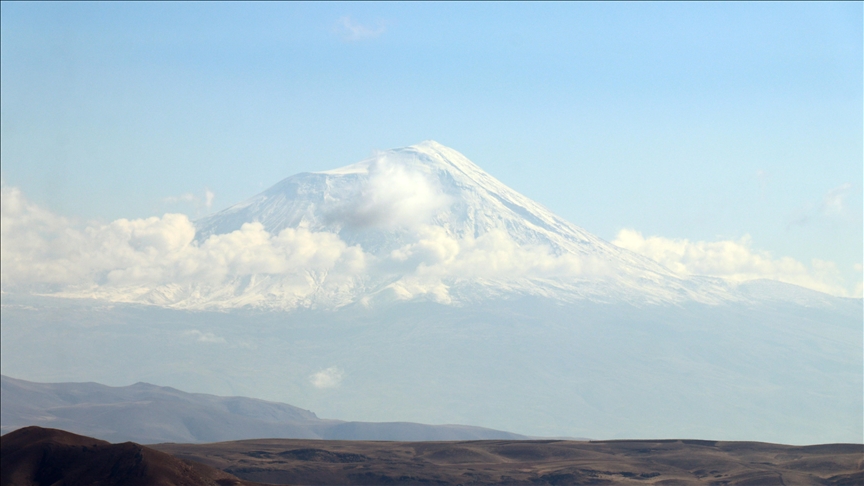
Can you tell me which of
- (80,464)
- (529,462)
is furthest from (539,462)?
(80,464)

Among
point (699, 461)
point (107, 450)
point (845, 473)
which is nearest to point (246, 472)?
point (107, 450)

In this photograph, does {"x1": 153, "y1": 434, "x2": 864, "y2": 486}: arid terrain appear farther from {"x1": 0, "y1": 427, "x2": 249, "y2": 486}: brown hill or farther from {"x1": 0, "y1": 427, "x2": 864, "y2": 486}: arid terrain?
{"x1": 0, "y1": 427, "x2": 249, "y2": 486}: brown hill

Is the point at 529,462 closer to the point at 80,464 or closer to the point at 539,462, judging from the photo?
the point at 539,462

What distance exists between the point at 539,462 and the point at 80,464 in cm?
8083

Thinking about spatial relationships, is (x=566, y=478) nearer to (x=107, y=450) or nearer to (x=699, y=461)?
(x=699, y=461)

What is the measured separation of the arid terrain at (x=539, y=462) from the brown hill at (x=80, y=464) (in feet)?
169

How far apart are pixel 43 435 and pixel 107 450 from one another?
553 cm

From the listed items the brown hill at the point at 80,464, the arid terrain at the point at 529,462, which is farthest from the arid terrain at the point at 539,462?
the brown hill at the point at 80,464

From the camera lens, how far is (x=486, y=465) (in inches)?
5773

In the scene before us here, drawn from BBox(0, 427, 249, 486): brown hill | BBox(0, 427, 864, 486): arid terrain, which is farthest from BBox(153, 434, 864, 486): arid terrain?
BBox(0, 427, 249, 486): brown hill

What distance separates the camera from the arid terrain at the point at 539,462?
13538 centimetres

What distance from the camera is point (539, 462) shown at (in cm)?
15138

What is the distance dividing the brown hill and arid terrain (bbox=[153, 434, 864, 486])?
5142 centimetres

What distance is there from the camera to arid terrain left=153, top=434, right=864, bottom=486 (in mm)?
135375
